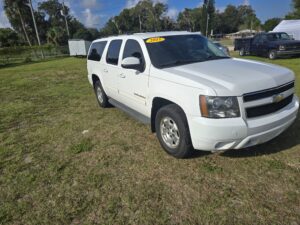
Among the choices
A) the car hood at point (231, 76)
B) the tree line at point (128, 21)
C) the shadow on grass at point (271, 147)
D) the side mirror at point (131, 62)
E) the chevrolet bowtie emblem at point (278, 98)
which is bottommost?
the shadow on grass at point (271, 147)

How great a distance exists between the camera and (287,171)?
3254 mm

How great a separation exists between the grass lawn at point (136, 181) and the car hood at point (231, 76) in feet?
3.77

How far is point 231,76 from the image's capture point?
10.2 feet

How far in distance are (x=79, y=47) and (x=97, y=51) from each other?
89.2ft

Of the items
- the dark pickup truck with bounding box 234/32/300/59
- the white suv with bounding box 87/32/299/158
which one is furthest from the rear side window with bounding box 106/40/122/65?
the dark pickup truck with bounding box 234/32/300/59

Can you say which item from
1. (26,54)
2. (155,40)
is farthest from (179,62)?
(26,54)

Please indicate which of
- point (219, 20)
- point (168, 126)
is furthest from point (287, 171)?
point (219, 20)

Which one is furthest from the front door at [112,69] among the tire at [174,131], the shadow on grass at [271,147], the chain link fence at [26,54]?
the chain link fence at [26,54]

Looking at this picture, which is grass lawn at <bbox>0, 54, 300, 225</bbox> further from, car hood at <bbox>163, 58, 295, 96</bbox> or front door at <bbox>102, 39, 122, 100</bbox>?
car hood at <bbox>163, 58, 295, 96</bbox>

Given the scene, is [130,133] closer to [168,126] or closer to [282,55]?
[168,126]

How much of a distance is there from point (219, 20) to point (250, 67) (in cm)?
11596

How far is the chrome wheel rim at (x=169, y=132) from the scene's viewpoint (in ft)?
11.7

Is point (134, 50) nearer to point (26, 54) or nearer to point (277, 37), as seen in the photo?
point (277, 37)

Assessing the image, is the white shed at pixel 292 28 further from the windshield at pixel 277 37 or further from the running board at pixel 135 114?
the running board at pixel 135 114
